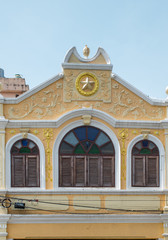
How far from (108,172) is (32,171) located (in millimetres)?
2740

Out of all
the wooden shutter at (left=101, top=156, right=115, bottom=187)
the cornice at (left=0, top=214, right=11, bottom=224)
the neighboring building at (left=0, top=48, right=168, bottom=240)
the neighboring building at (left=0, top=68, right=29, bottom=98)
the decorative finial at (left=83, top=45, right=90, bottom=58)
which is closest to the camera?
the cornice at (left=0, top=214, right=11, bottom=224)

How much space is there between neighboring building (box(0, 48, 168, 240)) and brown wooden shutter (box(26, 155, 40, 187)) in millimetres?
31

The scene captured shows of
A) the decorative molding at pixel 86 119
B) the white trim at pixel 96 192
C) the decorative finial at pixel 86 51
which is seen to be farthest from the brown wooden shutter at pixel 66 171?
the decorative finial at pixel 86 51

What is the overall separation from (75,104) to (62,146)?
1598mm

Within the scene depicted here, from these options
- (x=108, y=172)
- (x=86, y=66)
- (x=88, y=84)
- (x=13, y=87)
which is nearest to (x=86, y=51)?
(x=86, y=66)

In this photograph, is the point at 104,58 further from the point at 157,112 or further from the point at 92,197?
the point at 92,197

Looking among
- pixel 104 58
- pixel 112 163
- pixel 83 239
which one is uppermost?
pixel 104 58

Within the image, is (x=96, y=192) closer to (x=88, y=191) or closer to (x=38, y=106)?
(x=88, y=191)

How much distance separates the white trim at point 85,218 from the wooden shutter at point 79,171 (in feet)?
3.75

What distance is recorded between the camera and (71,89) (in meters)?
12.0

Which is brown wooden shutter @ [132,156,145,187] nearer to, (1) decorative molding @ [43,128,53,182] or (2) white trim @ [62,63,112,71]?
(1) decorative molding @ [43,128,53,182]

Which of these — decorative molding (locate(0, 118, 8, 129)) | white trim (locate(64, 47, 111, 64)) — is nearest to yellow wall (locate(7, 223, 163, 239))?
decorative molding (locate(0, 118, 8, 129))

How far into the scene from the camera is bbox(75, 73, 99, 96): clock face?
12.0 meters

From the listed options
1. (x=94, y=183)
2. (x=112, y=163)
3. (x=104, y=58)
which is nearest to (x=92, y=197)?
(x=94, y=183)
